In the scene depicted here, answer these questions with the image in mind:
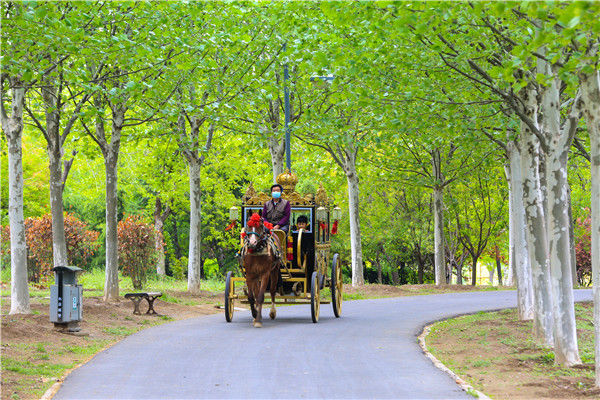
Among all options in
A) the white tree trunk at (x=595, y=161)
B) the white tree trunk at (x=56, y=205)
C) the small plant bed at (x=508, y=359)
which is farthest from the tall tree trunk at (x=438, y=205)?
the white tree trunk at (x=595, y=161)

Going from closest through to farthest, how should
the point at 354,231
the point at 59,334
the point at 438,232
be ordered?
the point at 59,334 → the point at 354,231 → the point at 438,232

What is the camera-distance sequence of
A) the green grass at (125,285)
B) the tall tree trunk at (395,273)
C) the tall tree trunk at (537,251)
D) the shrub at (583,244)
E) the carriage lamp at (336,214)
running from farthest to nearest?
the shrub at (583,244), the tall tree trunk at (395,273), the green grass at (125,285), the carriage lamp at (336,214), the tall tree trunk at (537,251)

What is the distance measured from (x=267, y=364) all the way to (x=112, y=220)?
1098 centimetres

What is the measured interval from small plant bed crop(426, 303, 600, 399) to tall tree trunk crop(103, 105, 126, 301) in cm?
880

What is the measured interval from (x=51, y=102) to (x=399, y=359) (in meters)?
13.3

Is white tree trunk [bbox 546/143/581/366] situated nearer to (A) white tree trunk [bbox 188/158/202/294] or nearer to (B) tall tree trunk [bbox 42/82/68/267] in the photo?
(B) tall tree trunk [bbox 42/82/68/267]

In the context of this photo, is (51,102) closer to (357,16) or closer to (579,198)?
(357,16)

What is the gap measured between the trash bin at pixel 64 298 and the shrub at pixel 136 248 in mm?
12199

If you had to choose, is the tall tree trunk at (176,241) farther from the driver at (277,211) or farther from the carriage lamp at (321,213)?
the driver at (277,211)

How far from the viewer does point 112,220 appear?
69.7ft

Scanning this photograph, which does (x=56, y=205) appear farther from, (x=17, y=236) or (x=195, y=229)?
(x=195, y=229)

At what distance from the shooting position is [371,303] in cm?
2533

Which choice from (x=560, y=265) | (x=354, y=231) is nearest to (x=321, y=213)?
(x=560, y=265)

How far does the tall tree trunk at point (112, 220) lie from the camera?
2104cm
